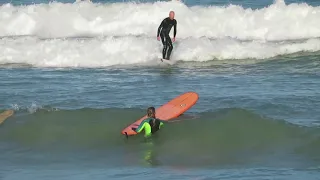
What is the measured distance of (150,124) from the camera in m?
14.1

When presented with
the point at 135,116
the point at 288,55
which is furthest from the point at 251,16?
the point at 135,116

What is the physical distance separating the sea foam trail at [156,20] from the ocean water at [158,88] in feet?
0.17

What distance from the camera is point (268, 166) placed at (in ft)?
40.2

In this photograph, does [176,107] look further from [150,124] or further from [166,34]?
[166,34]

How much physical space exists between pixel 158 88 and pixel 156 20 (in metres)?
10.4

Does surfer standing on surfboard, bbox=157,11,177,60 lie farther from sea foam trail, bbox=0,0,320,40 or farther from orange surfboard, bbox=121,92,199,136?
orange surfboard, bbox=121,92,199,136

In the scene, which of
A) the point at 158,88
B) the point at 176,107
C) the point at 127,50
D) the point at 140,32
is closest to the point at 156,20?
the point at 140,32

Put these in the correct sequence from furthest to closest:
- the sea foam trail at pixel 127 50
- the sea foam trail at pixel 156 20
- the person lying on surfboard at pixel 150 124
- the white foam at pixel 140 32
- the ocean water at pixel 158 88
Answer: the sea foam trail at pixel 156 20, the white foam at pixel 140 32, the sea foam trail at pixel 127 50, the person lying on surfboard at pixel 150 124, the ocean water at pixel 158 88

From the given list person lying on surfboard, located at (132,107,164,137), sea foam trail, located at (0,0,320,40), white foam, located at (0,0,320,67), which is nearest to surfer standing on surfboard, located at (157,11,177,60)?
white foam, located at (0,0,320,67)

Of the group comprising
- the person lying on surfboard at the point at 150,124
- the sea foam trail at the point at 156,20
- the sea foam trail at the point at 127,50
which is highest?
the sea foam trail at the point at 156,20

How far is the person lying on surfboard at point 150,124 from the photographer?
45.8ft

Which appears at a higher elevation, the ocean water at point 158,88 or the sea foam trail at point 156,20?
the sea foam trail at point 156,20

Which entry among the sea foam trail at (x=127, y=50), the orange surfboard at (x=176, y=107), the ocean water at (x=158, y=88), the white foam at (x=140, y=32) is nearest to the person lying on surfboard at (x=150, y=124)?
the ocean water at (x=158, y=88)

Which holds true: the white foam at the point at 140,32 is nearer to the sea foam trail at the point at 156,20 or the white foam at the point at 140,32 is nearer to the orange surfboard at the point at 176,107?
the sea foam trail at the point at 156,20
